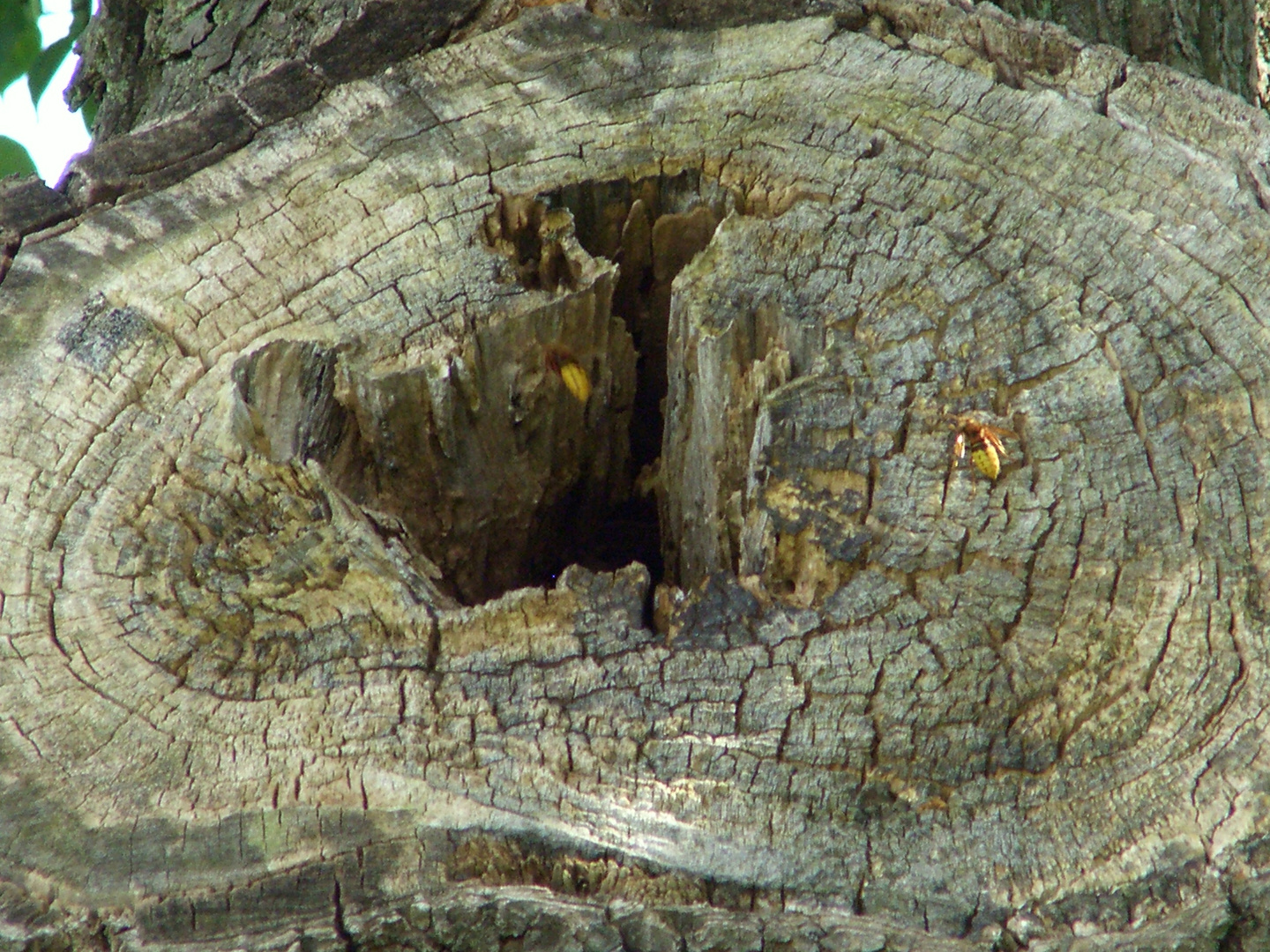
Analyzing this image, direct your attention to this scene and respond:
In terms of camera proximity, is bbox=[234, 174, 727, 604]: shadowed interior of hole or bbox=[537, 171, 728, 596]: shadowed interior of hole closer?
bbox=[234, 174, 727, 604]: shadowed interior of hole

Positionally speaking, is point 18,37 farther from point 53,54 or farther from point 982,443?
point 982,443

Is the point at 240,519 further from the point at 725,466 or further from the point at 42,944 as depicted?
the point at 725,466

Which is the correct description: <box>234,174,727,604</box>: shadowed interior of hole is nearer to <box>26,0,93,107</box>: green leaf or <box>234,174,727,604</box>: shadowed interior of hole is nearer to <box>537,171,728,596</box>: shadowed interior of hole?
<box>537,171,728,596</box>: shadowed interior of hole

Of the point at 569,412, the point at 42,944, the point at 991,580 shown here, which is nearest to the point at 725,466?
the point at 569,412

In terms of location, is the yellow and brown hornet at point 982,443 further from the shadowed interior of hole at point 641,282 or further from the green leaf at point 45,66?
the green leaf at point 45,66

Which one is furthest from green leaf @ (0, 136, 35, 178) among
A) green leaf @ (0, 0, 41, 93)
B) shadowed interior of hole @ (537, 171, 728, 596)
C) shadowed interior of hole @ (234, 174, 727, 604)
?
shadowed interior of hole @ (537, 171, 728, 596)

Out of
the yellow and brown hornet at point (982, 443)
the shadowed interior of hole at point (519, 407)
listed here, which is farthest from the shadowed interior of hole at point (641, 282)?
the yellow and brown hornet at point (982, 443)
